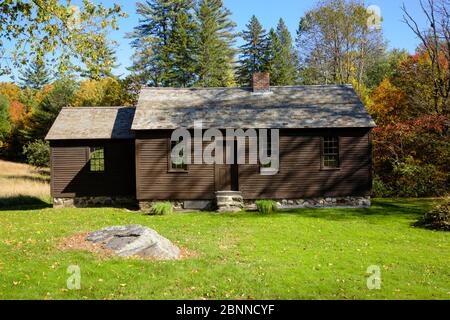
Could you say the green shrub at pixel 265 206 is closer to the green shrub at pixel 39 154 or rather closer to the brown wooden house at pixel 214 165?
the brown wooden house at pixel 214 165

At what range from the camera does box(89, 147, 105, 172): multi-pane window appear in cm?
2348

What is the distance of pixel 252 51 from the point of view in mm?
53938

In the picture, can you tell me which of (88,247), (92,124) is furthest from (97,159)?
(88,247)

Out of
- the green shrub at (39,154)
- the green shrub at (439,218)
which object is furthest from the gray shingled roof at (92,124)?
the green shrub at (39,154)

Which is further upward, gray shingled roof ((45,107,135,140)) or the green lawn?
gray shingled roof ((45,107,135,140))

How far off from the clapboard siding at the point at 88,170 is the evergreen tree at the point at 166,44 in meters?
20.5

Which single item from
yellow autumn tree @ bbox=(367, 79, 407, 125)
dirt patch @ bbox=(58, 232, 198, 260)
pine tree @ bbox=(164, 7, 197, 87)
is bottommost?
dirt patch @ bbox=(58, 232, 198, 260)

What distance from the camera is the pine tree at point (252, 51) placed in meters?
53.6

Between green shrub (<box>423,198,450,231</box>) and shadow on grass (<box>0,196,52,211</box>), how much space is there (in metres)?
19.0

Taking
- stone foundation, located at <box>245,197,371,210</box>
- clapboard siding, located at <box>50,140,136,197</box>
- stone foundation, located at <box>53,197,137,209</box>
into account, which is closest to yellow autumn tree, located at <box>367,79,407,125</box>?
stone foundation, located at <box>245,197,371,210</box>

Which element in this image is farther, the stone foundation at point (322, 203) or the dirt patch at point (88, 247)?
the stone foundation at point (322, 203)

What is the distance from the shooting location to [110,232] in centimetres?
1292

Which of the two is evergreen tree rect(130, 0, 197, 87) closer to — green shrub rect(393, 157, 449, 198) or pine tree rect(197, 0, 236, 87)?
pine tree rect(197, 0, 236, 87)
